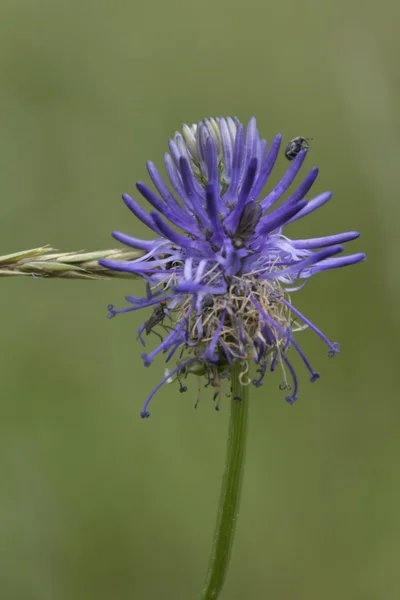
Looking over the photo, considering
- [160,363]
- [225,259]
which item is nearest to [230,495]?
[225,259]

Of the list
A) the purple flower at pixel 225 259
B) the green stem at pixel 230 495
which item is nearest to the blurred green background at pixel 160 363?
the green stem at pixel 230 495

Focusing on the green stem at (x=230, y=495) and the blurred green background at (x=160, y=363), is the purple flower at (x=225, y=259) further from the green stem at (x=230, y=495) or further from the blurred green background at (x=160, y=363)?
the blurred green background at (x=160, y=363)

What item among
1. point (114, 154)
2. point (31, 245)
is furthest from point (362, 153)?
point (31, 245)

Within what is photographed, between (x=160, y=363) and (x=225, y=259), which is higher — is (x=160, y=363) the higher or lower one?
the lower one

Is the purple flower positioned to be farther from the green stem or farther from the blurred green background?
the blurred green background

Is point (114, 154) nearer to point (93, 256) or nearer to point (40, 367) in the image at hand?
point (40, 367)

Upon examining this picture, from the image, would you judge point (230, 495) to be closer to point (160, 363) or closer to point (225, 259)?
point (225, 259)
